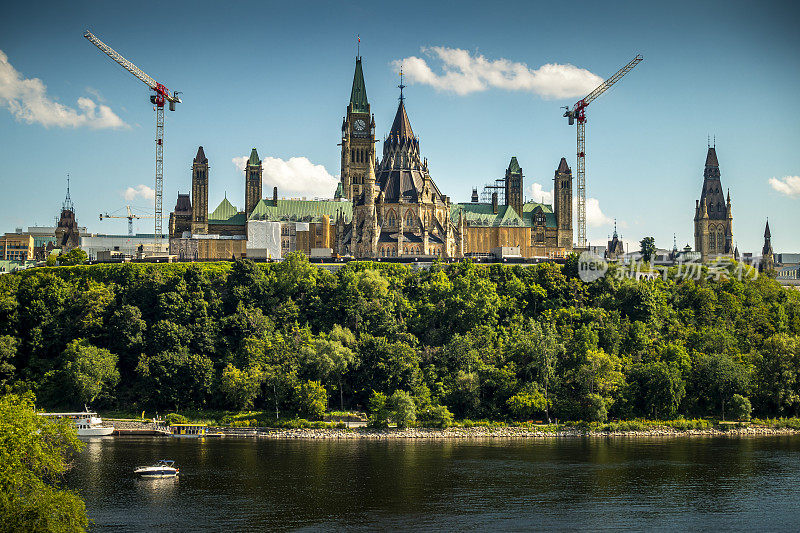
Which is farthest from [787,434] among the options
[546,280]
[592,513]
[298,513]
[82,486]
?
[82,486]

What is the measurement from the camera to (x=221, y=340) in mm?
135125

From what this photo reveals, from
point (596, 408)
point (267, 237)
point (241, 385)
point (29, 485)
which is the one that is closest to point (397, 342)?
point (241, 385)

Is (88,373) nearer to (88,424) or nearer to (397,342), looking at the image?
(88,424)

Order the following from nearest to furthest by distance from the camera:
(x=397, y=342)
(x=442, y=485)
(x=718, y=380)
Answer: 1. (x=442, y=485)
2. (x=718, y=380)
3. (x=397, y=342)

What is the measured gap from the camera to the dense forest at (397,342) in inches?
4911

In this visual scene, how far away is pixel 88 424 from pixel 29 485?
2322 inches

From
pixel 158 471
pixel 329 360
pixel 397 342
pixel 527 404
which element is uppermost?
pixel 397 342

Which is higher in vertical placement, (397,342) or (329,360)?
(397,342)

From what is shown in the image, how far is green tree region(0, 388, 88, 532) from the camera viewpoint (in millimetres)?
57594

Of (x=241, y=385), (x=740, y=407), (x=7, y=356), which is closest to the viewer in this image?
(x=241, y=385)

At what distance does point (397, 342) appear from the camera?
131750 mm

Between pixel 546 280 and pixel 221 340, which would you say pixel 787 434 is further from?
pixel 221 340

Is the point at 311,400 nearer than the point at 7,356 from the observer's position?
Yes

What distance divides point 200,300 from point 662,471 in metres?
70.5
